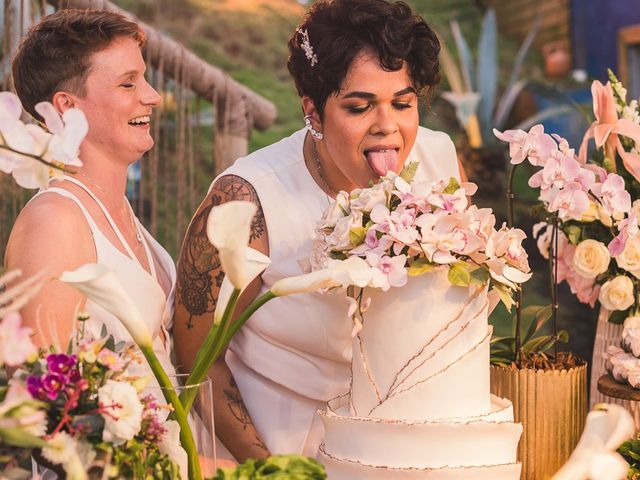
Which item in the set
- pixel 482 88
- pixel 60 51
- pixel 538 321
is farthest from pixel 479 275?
pixel 482 88

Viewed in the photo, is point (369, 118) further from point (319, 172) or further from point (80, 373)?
point (80, 373)

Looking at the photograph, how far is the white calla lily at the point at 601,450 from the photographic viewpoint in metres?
0.86

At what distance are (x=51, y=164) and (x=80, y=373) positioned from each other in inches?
9.7

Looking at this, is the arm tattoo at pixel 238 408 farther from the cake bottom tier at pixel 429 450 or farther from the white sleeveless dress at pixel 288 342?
the cake bottom tier at pixel 429 450

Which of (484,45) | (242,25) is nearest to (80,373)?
(242,25)

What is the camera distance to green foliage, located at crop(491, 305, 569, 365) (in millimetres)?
1655

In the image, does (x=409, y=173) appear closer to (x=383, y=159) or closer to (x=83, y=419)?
(x=383, y=159)

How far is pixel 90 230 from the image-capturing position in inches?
67.1

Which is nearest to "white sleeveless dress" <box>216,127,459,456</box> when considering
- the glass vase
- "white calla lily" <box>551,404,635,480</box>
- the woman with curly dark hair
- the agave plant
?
the woman with curly dark hair

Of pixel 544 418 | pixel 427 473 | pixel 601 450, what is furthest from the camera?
pixel 544 418

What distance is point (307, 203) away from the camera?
198 centimetres

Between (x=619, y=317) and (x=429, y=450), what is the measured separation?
80 cm

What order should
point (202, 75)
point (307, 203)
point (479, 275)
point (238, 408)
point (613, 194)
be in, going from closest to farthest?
point (479, 275), point (613, 194), point (238, 408), point (307, 203), point (202, 75)

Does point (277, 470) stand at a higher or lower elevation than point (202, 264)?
lower
